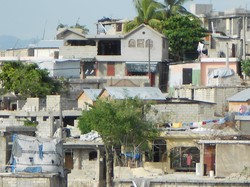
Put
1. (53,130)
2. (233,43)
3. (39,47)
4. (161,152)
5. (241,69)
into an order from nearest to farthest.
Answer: (161,152) < (53,130) < (241,69) < (233,43) < (39,47)

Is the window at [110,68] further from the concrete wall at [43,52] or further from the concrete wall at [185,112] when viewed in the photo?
the concrete wall at [185,112]

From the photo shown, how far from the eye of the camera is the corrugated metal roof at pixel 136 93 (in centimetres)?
5281

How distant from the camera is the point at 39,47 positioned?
244ft

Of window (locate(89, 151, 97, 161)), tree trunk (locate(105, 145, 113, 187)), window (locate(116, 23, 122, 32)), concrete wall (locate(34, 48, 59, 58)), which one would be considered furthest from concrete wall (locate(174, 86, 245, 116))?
window (locate(116, 23, 122, 32))

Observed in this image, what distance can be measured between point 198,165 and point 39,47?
1301 inches

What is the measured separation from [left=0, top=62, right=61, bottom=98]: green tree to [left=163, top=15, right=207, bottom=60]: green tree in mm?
7973

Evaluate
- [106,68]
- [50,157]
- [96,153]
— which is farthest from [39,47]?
[50,157]

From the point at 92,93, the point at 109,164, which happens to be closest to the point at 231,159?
the point at 109,164

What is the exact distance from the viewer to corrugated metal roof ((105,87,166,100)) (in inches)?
2079

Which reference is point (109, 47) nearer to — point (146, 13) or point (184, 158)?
point (146, 13)

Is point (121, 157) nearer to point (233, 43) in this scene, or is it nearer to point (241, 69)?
point (241, 69)

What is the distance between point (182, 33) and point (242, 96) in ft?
46.9

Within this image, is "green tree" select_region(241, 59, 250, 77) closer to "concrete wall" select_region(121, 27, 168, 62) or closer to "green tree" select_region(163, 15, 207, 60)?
"concrete wall" select_region(121, 27, 168, 62)

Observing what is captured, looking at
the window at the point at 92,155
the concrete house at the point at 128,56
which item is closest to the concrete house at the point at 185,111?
the window at the point at 92,155
